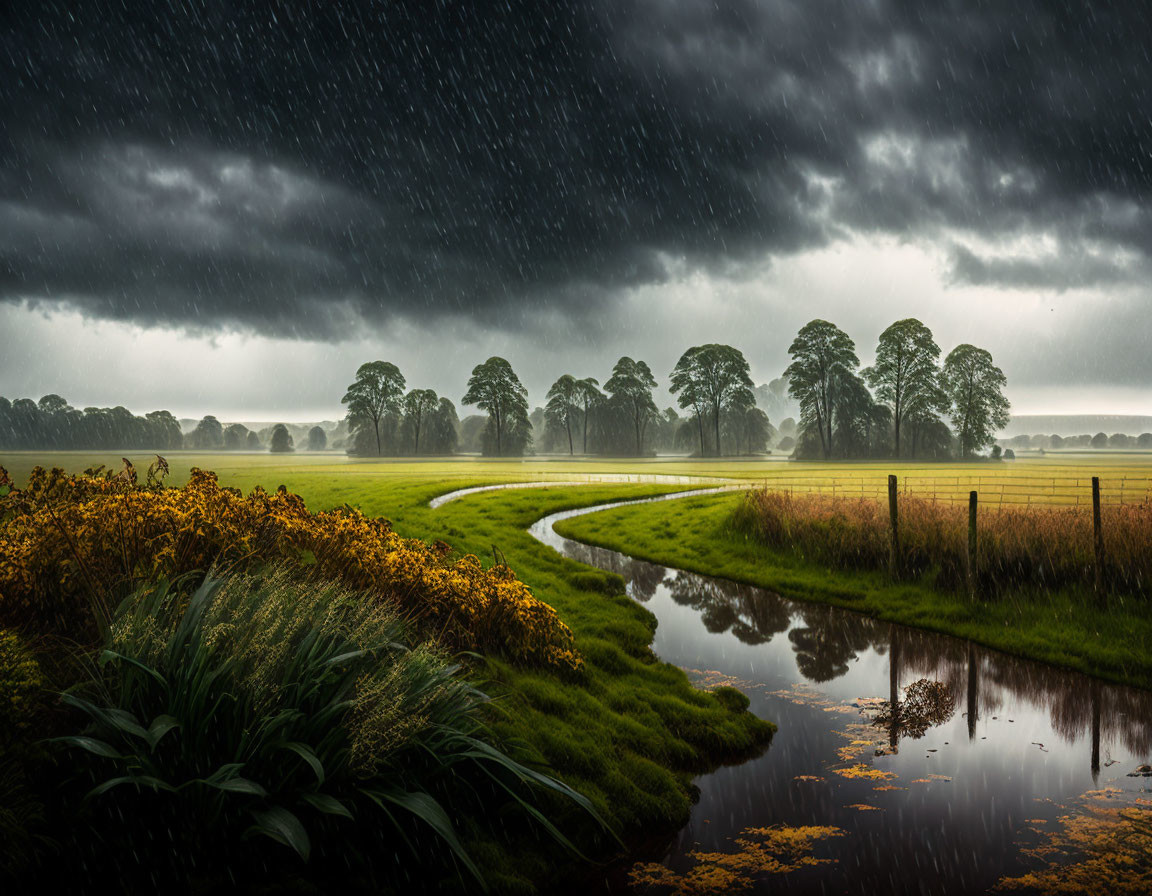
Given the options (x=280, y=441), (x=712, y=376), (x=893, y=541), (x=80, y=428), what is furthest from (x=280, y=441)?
(x=893, y=541)

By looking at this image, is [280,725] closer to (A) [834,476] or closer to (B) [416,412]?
(A) [834,476]

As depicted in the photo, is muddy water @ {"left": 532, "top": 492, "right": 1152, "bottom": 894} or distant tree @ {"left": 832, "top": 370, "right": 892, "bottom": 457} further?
distant tree @ {"left": 832, "top": 370, "right": 892, "bottom": 457}

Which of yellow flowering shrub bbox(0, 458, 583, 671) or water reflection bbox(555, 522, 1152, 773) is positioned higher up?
yellow flowering shrub bbox(0, 458, 583, 671)

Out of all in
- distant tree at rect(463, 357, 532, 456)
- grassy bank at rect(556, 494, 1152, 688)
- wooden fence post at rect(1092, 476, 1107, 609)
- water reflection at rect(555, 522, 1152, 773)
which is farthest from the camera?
distant tree at rect(463, 357, 532, 456)

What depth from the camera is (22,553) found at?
5.10 metres

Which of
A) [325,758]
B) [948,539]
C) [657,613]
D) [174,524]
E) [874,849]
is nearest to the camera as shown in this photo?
[325,758]

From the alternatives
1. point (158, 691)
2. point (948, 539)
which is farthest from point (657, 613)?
point (158, 691)

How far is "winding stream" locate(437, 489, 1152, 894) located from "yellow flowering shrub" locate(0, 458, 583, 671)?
282 cm

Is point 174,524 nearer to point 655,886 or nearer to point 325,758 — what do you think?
point 325,758

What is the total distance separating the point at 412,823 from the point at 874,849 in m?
3.58

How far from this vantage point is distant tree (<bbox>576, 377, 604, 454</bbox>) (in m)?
96.6

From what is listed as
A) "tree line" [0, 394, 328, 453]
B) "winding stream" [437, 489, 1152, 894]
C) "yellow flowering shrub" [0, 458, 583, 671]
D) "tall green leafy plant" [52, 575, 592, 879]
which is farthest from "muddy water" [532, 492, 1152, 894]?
"tree line" [0, 394, 328, 453]

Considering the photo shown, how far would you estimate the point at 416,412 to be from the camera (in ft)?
305

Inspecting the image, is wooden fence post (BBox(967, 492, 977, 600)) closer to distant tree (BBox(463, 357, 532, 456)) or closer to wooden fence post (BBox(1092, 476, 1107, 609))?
wooden fence post (BBox(1092, 476, 1107, 609))
